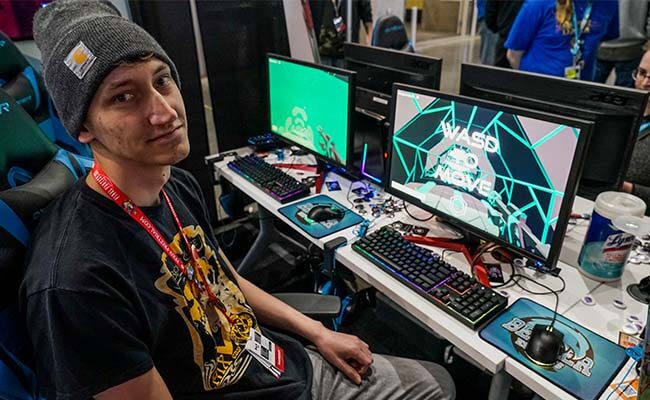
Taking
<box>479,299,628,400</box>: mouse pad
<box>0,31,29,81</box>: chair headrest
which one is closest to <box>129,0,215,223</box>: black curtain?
<box>0,31,29,81</box>: chair headrest

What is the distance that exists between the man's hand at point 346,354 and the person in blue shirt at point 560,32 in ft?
7.95

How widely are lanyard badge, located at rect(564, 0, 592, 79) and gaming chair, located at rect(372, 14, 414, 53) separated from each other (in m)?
1.01

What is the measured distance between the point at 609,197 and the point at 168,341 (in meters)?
1.21

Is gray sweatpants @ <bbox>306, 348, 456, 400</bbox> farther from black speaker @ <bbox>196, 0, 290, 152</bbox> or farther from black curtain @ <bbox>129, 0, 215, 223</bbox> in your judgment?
black speaker @ <bbox>196, 0, 290, 152</bbox>

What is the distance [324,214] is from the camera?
5.13 feet

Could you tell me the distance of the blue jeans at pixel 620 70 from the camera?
3260mm

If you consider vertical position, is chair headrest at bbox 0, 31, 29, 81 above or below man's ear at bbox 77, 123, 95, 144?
above

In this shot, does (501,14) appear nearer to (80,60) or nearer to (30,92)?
(30,92)

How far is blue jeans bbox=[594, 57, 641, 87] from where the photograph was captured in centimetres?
326

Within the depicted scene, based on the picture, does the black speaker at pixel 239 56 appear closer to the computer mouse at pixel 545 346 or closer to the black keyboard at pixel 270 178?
the black keyboard at pixel 270 178

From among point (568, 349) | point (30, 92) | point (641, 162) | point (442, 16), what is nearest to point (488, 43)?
point (641, 162)

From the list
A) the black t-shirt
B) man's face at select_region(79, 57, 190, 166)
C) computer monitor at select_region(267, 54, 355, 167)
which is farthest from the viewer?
computer monitor at select_region(267, 54, 355, 167)

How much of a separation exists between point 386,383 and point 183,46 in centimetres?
188

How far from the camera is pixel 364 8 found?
3592mm
